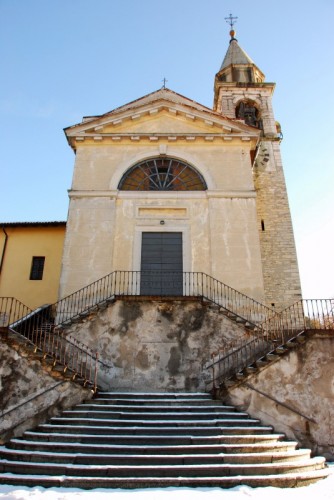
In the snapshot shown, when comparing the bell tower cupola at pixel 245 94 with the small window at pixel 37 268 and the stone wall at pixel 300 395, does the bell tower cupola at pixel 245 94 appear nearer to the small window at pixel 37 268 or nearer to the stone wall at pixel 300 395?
the small window at pixel 37 268

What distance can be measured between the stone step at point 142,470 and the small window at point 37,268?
12216 millimetres

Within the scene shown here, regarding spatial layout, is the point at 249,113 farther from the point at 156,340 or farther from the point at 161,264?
the point at 156,340

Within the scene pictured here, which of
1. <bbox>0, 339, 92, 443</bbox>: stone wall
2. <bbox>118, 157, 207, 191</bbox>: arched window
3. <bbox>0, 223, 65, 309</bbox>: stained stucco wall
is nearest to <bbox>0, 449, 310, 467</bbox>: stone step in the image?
<bbox>0, 339, 92, 443</bbox>: stone wall

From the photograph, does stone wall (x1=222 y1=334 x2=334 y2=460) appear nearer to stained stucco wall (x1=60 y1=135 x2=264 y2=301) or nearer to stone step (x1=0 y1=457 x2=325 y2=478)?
stone step (x1=0 y1=457 x2=325 y2=478)

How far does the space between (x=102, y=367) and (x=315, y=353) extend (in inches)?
258

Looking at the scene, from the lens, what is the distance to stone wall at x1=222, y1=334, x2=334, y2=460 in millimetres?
9922

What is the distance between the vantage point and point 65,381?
10.2m

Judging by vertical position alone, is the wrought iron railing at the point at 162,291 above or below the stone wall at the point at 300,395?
above

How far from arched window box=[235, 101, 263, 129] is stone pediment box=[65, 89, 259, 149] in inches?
220

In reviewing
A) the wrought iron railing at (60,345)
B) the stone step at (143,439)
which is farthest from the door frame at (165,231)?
the stone step at (143,439)

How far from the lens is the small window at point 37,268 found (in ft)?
62.6

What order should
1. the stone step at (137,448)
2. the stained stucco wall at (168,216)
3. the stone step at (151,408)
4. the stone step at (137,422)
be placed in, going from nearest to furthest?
1. the stone step at (137,448)
2. the stone step at (137,422)
3. the stone step at (151,408)
4. the stained stucco wall at (168,216)

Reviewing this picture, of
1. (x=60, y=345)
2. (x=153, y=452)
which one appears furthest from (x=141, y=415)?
(x=60, y=345)

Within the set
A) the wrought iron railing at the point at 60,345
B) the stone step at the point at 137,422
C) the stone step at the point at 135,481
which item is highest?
the wrought iron railing at the point at 60,345
